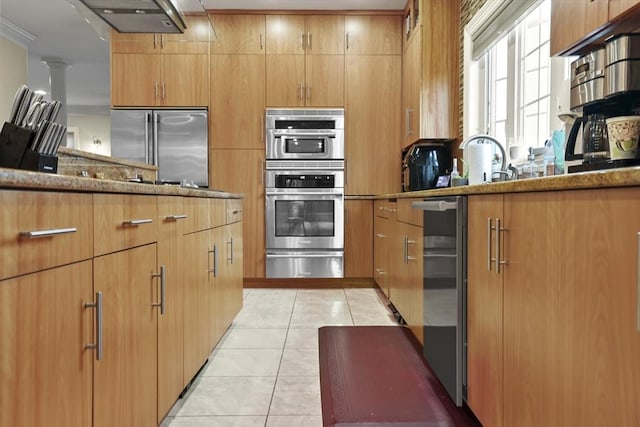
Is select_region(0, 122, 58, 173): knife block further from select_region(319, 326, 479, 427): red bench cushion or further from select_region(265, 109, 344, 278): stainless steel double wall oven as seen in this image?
select_region(265, 109, 344, 278): stainless steel double wall oven

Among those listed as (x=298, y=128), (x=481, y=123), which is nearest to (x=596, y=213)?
(x=481, y=123)

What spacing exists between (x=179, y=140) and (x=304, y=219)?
1.51 m

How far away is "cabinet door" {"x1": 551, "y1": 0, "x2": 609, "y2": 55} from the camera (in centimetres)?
157

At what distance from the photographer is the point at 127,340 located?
4.30 feet

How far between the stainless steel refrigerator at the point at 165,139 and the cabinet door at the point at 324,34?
1.34 m

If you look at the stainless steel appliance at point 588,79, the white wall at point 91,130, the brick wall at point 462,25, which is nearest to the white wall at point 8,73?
the stainless steel appliance at point 588,79

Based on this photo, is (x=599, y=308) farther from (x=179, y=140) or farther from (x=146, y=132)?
(x=146, y=132)

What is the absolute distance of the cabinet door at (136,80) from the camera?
450cm

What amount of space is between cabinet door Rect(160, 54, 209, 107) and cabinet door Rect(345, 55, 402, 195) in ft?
4.98

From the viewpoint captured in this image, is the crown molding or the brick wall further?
the brick wall

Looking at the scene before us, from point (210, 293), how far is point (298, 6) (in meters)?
3.33

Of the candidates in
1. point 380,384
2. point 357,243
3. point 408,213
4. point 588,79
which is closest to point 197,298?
point 380,384

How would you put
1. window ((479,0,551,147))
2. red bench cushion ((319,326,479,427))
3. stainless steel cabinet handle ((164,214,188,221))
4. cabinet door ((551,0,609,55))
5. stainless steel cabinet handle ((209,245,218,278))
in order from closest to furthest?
cabinet door ((551,0,609,55)), stainless steel cabinet handle ((164,214,188,221)), red bench cushion ((319,326,479,427)), stainless steel cabinet handle ((209,245,218,278)), window ((479,0,551,147))

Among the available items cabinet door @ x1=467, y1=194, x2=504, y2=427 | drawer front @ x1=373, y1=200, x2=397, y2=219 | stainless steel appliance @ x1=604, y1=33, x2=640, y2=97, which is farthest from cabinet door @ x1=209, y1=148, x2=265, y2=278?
stainless steel appliance @ x1=604, y1=33, x2=640, y2=97
